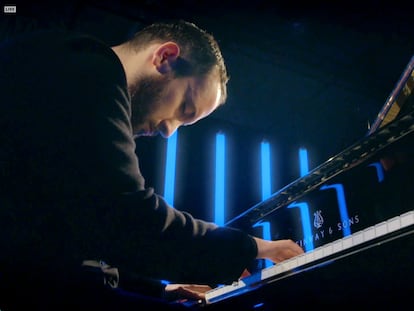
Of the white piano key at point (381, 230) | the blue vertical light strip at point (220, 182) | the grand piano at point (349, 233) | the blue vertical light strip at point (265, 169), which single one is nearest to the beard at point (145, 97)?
the grand piano at point (349, 233)

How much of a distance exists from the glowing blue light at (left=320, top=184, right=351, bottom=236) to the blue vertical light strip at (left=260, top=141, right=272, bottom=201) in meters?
2.18

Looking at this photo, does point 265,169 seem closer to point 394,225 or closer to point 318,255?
point 318,255

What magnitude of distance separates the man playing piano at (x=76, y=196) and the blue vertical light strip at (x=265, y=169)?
101 inches

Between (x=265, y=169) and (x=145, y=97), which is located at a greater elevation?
(x=265, y=169)

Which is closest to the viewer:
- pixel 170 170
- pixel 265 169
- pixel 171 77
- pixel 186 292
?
pixel 171 77

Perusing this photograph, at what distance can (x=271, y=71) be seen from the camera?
3578 millimetres

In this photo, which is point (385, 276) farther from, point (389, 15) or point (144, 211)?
point (389, 15)

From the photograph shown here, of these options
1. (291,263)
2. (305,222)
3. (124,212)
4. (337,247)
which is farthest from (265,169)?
(124,212)

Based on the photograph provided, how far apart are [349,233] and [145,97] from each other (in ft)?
2.76

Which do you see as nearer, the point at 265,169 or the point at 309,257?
the point at 309,257

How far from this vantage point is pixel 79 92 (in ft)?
3.43

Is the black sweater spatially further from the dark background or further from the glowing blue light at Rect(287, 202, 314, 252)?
the dark background

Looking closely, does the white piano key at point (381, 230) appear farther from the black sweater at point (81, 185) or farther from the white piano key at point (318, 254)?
the black sweater at point (81, 185)

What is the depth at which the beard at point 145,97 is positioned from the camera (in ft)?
5.17
